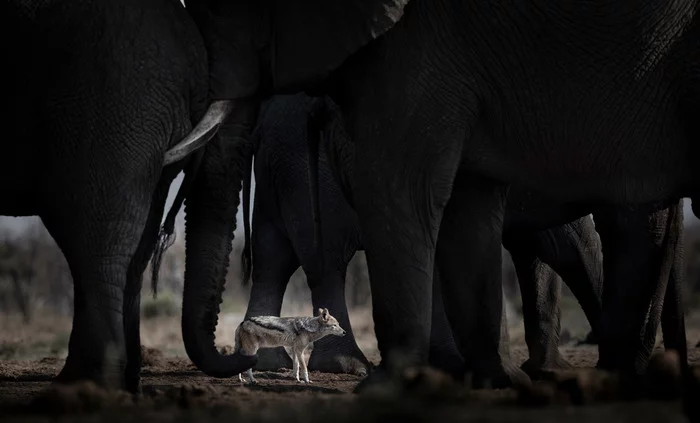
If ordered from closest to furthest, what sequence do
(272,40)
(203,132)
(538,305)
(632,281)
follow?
1. (203,132)
2. (272,40)
3. (632,281)
4. (538,305)

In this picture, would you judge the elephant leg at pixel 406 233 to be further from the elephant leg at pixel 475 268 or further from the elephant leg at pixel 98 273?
the elephant leg at pixel 98 273

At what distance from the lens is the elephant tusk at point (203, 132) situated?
6.58 meters

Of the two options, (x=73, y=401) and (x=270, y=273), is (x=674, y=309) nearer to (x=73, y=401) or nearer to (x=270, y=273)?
(x=270, y=273)

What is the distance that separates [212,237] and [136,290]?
448mm

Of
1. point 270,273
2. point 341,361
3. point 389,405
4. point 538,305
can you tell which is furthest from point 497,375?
point 270,273

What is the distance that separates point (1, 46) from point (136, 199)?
0.89 meters

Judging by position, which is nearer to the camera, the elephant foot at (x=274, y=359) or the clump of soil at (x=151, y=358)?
the elephant foot at (x=274, y=359)

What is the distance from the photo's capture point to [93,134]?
20.6 feet

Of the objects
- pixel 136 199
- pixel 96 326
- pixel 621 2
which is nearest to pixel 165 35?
pixel 136 199

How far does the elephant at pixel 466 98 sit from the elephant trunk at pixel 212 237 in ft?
0.96

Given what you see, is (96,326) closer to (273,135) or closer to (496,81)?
(496,81)

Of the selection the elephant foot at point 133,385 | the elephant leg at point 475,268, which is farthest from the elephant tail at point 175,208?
the elephant leg at point 475,268

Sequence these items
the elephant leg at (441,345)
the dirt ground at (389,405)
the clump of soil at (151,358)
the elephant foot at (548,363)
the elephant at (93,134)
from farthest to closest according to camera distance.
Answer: the clump of soil at (151,358) → the elephant foot at (548,363) → the elephant leg at (441,345) → the elephant at (93,134) → the dirt ground at (389,405)

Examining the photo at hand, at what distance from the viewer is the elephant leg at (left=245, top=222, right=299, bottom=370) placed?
967 centimetres
